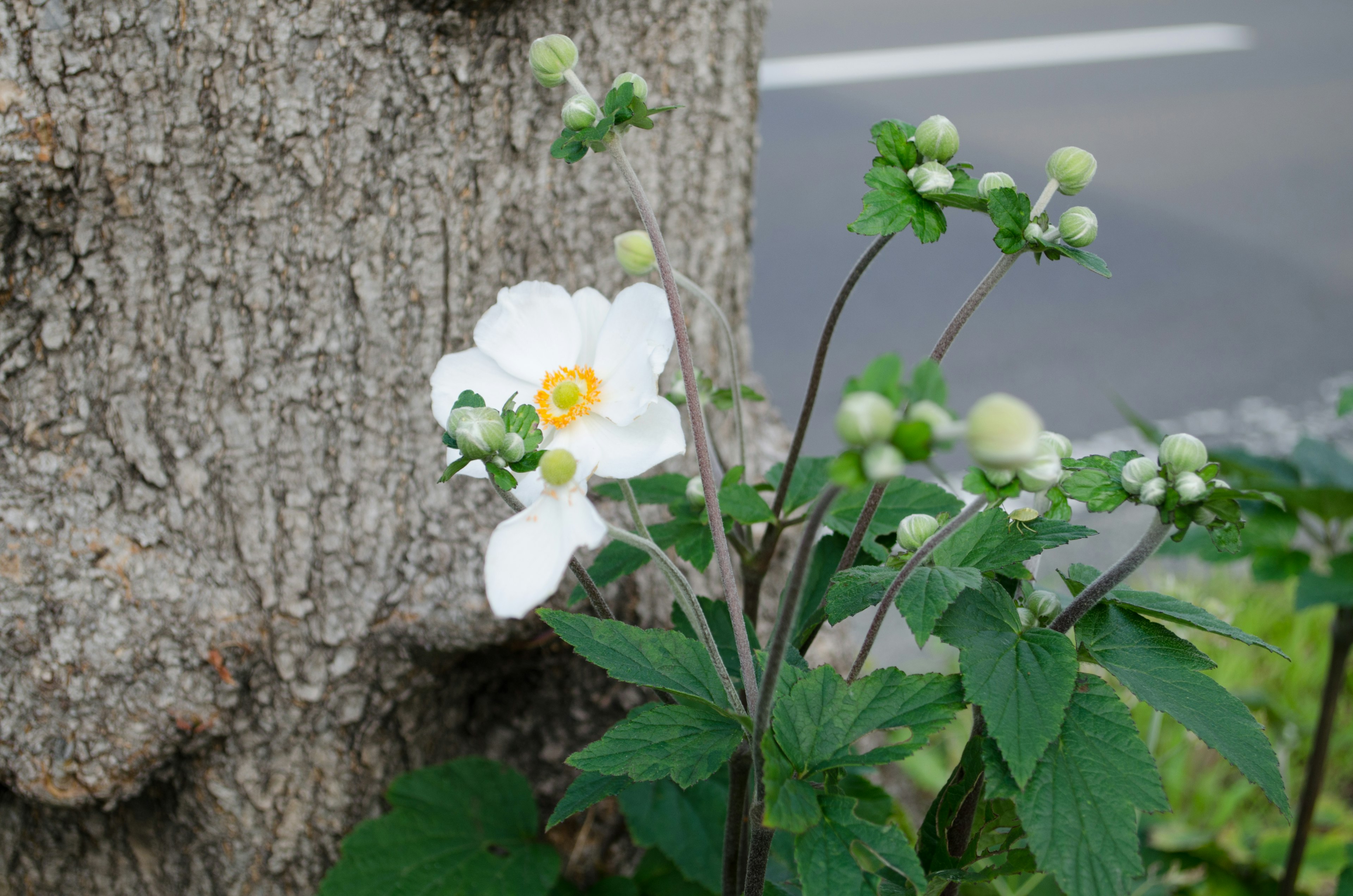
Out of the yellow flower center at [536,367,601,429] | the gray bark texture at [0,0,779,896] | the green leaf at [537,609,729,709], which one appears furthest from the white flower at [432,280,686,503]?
the gray bark texture at [0,0,779,896]

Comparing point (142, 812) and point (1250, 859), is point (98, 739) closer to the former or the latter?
point (142, 812)

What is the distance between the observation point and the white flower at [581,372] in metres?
0.71

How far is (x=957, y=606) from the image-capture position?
707 millimetres

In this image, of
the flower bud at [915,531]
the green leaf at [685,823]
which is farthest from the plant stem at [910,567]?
the green leaf at [685,823]

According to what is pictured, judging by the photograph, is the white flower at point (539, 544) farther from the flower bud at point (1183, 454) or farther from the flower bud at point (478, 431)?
the flower bud at point (1183, 454)

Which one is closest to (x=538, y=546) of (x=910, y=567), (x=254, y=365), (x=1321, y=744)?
(x=910, y=567)

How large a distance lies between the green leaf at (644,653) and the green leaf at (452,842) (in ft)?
1.83

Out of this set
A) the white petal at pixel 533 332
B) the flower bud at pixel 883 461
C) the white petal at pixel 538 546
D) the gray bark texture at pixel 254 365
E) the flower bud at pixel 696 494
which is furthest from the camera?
the gray bark texture at pixel 254 365

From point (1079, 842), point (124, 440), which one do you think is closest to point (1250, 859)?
point (1079, 842)

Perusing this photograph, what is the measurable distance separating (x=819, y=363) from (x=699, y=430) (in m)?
0.22

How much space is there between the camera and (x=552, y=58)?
72cm

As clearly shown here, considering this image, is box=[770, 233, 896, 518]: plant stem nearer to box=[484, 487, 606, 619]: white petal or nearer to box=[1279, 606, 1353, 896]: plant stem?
box=[484, 487, 606, 619]: white petal

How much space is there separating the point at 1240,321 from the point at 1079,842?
407 cm

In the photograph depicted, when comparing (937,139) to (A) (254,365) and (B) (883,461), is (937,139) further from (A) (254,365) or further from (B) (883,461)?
(A) (254,365)
